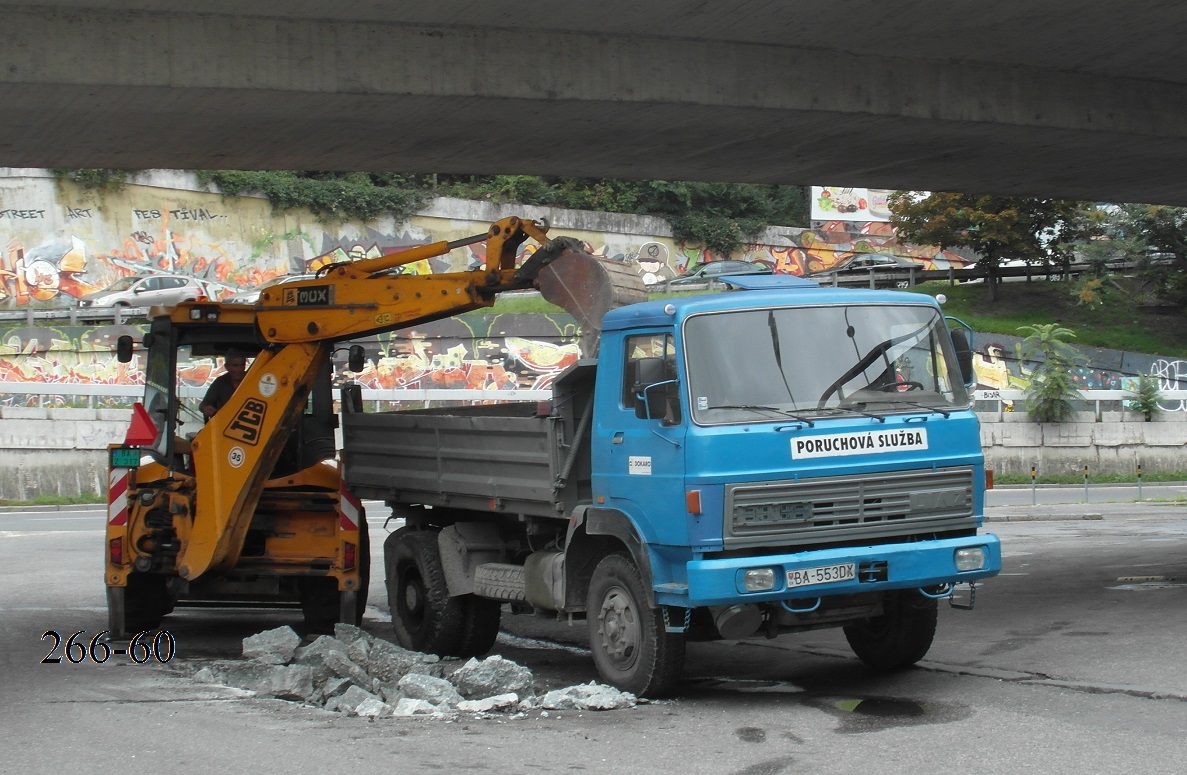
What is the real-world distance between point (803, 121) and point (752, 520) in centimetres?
535

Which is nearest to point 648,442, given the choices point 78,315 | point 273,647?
point 273,647

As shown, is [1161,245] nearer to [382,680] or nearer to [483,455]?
[483,455]

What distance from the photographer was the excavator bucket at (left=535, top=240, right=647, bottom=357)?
366 inches

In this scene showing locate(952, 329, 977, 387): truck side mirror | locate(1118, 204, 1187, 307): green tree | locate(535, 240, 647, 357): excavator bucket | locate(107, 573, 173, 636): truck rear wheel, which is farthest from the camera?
locate(1118, 204, 1187, 307): green tree

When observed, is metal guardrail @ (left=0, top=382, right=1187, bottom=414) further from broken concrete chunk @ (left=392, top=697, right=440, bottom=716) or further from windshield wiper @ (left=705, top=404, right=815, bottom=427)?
windshield wiper @ (left=705, top=404, right=815, bottom=427)

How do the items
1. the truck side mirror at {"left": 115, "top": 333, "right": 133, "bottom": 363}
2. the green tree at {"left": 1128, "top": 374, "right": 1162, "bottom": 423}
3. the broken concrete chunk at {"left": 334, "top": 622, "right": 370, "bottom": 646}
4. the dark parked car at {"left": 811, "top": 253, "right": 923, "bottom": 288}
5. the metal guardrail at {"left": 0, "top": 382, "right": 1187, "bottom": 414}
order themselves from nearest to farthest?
the broken concrete chunk at {"left": 334, "top": 622, "right": 370, "bottom": 646} → the truck side mirror at {"left": 115, "top": 333, "right": 133, "bottom": 363} → the metal guardrail at {"left": 0, "top": 382, "right": 1187, "bottom": 414} → the green tree at {"left": 1128, "top": 374, "right": 1162, "bottom": 423} → the dark parked car at {"left": 811, "top": 253, "right": 923, "bottom": 288}

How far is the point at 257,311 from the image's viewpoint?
10.9 metres

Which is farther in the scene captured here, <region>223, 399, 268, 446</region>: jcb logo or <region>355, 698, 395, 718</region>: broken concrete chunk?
<region>223, 399, 268, 446</region>: jcb logo

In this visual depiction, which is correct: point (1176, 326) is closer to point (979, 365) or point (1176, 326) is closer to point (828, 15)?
point (979, 365)

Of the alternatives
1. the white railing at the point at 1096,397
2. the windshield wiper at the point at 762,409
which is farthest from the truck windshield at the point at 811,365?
the white railing at the point at 1096,397

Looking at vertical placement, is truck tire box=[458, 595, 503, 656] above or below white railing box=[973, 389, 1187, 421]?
below

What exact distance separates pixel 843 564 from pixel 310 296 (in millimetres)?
5184

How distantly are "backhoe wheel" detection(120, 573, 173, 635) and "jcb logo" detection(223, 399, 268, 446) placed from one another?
5.31 ft

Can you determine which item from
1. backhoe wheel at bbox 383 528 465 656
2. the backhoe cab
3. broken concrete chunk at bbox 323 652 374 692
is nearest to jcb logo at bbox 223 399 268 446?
the backhoe cab
